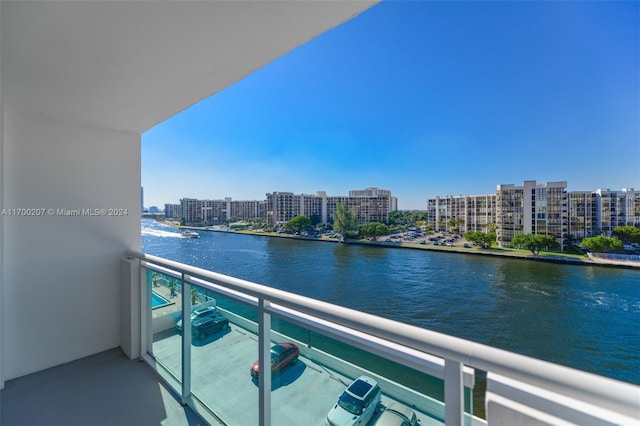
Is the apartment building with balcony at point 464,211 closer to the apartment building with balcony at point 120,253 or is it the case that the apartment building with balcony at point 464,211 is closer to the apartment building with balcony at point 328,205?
the apartment building with balcony at point 328,205

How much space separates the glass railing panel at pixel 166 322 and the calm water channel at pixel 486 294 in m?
10.7

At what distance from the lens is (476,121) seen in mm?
27219

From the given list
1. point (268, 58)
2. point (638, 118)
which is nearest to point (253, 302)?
point (268, 58)

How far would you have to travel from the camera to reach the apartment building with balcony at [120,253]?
0.60 meters

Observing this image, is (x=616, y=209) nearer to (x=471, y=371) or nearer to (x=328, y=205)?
(x=471, y=371)

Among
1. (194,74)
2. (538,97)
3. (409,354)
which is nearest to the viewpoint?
(409,354)

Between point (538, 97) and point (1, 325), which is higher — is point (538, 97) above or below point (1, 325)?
above

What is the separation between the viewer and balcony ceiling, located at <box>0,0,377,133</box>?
992 mm

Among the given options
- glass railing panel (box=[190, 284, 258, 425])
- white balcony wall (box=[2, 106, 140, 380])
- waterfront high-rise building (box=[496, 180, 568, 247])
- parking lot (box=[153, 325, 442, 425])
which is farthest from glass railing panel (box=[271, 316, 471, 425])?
waterfront high-rise building (box=[496, 180, 568, 247])

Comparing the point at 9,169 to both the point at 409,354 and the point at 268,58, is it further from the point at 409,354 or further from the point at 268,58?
the point at 409,354

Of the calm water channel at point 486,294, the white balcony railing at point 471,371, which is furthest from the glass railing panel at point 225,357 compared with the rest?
the calm water channel at point 486,294

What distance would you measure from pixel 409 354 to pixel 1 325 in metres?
2.44

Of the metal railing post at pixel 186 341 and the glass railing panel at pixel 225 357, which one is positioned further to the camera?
the metal railing post at pixel 186 341

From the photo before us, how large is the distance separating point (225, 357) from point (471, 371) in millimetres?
1207
